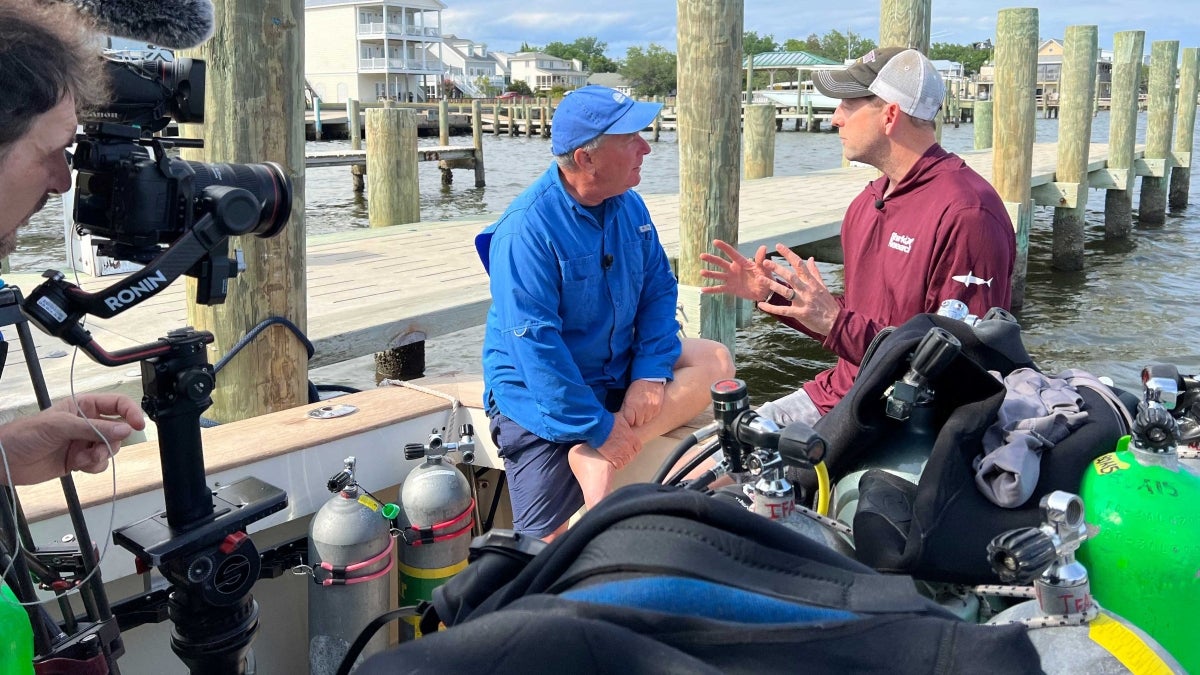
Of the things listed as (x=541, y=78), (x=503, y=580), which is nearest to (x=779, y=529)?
(x=503, y=580)

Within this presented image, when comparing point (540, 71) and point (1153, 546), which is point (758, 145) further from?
point (540, 71)

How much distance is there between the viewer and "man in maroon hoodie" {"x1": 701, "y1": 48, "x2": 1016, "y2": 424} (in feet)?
9.86

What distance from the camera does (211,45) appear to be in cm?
328

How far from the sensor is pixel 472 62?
4053 inches

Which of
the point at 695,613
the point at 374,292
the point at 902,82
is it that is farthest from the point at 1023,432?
the point at 374,292

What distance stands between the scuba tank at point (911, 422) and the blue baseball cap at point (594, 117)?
61.7 inches

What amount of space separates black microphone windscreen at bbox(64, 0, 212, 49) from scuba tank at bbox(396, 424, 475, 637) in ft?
5.12

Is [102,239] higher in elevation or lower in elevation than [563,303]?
higher

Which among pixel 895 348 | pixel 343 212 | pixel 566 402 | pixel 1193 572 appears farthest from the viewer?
pixel 343 212

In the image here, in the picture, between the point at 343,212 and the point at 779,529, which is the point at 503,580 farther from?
the point at 343,212

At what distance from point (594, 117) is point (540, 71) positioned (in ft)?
352

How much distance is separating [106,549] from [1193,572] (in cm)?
233

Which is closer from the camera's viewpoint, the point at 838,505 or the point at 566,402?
the point at 838,505

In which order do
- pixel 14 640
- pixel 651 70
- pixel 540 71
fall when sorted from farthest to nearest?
pixel 540 71
pixel 651 70
pixel 14 640
